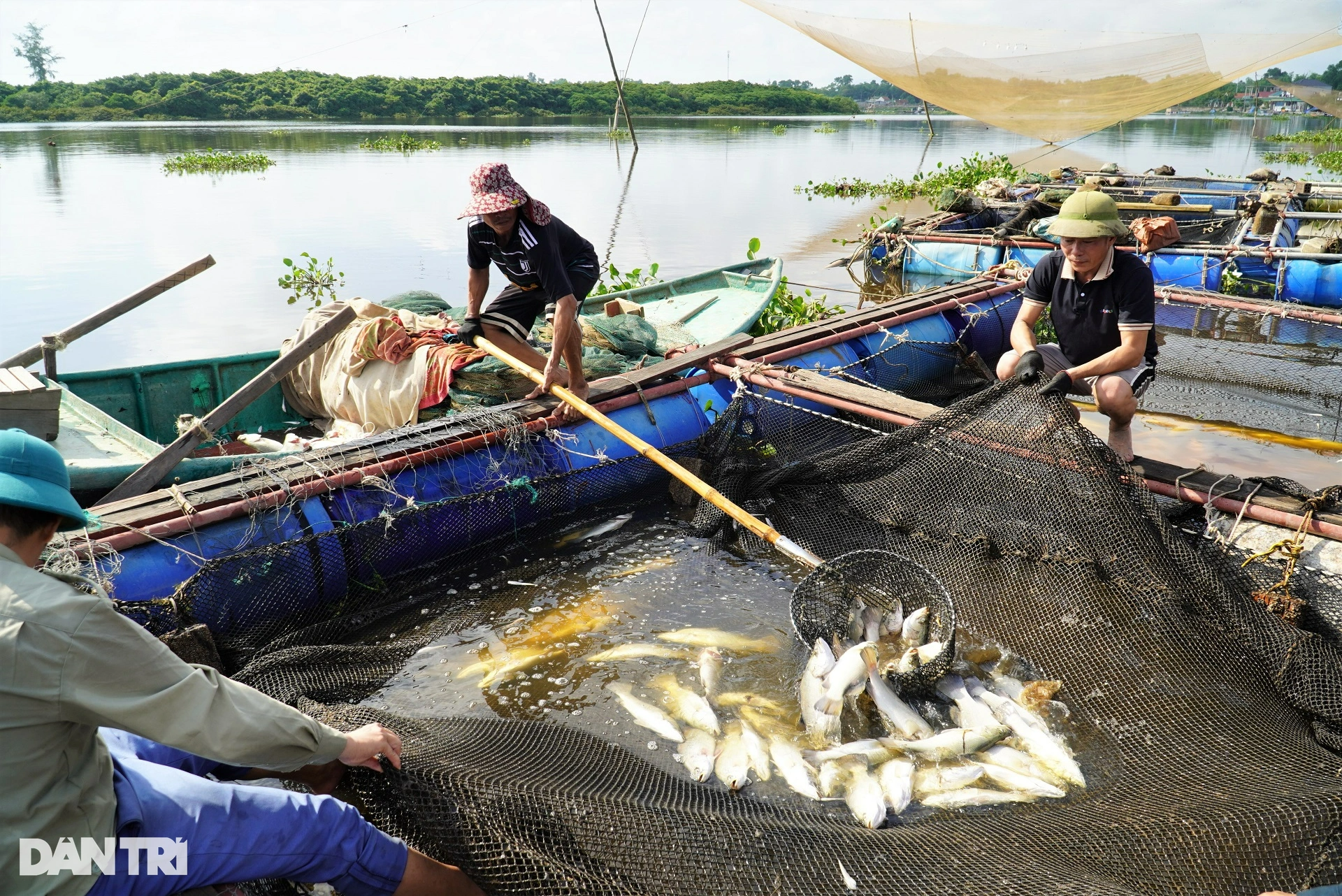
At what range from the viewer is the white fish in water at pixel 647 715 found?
4246 millimetres

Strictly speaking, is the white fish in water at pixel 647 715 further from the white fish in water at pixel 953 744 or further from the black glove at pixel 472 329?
the black glove at pixel 472 329

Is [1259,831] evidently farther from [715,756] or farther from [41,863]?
[41,863]

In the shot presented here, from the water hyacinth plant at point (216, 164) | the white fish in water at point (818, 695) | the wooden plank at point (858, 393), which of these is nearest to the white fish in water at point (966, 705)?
the white fish in water at point (818, 695)

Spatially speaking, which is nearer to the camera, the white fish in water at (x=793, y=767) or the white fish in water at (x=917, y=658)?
the white fish in water at (x=793, y=767)

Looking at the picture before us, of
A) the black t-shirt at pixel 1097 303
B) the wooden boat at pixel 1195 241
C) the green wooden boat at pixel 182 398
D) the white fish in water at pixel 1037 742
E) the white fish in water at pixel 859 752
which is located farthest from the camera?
the wooden boat at pixel 1195 241

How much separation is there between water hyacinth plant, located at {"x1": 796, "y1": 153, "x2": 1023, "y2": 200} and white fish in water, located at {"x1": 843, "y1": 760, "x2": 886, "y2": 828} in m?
19.8

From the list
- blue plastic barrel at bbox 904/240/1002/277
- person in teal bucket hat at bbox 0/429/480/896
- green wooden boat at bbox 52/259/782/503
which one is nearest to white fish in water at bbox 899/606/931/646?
person in teal bucket hat at bbox 0/429/480/896

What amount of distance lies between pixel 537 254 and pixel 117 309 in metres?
3.13

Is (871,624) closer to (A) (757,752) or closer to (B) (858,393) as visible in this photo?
(A) (757,752)

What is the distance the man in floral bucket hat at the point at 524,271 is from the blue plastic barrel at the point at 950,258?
26.5 ft

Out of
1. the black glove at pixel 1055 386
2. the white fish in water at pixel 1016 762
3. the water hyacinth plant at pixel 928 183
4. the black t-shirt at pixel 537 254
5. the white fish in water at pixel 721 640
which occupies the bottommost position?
the white fish in water at pixel 721 640

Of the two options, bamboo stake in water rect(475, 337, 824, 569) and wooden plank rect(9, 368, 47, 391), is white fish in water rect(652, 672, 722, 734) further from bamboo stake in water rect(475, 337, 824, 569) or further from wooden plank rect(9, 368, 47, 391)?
wooden plank rect(9, 368, 47, 391)

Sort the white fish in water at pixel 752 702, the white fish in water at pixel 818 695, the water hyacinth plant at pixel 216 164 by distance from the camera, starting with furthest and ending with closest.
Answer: the water hyacinth plant at pixel 216 164, the white fish in water at pixel 752 702, the white fish in water at pixel 818 695

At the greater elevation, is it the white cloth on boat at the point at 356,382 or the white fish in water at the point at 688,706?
the white cloth on boat at the point at 356,382
